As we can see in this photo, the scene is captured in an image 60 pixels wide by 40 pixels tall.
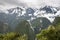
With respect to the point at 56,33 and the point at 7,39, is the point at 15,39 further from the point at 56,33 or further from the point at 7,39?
the point at 56,33

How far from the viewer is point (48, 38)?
56031 mm

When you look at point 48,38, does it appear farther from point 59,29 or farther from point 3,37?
point 3,37

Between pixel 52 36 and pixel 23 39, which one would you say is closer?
pixel 52 36

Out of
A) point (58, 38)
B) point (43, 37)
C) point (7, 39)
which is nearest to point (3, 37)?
point (7, 39)

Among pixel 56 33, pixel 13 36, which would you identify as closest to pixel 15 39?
pixel 13 36

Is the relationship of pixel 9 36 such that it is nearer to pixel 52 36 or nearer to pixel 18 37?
pixel 18 37

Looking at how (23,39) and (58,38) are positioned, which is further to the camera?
(23,39)

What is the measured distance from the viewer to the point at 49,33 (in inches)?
2223

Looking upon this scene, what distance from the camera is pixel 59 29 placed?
58.4m

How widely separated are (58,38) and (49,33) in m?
2.61

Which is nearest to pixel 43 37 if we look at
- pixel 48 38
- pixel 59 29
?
pixel 48 38

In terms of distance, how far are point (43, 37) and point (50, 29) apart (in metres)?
2.87

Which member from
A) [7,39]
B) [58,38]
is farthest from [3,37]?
[58,38]

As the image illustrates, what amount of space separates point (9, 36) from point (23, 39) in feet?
14.5
